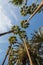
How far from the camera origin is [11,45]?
36375 millimetres

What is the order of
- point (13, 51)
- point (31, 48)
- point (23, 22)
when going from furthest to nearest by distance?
Answer: point (13, 51) < point (31, 48) < point (23, 22)

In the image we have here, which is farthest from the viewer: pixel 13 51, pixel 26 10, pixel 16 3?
pixel 13 51

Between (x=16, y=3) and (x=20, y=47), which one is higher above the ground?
(x=20, y=47)

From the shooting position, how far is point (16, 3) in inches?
904

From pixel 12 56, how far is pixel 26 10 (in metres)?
13.1

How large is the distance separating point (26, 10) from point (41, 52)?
10727 millimetres

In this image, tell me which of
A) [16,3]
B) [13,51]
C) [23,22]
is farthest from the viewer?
[13,51]

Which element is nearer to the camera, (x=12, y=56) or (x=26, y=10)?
(x=26, y=10)

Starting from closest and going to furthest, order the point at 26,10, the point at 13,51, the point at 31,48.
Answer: the point at 26,10
the point at 31,48
the point at 13,51

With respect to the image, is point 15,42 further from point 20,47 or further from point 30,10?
point 30,10

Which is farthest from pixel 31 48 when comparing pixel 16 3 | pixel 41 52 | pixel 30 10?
pixel 16 3

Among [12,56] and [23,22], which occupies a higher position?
[12,56]

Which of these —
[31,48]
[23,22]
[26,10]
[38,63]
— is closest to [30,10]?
[26,10]

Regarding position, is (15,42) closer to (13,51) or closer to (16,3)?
(13,51)
